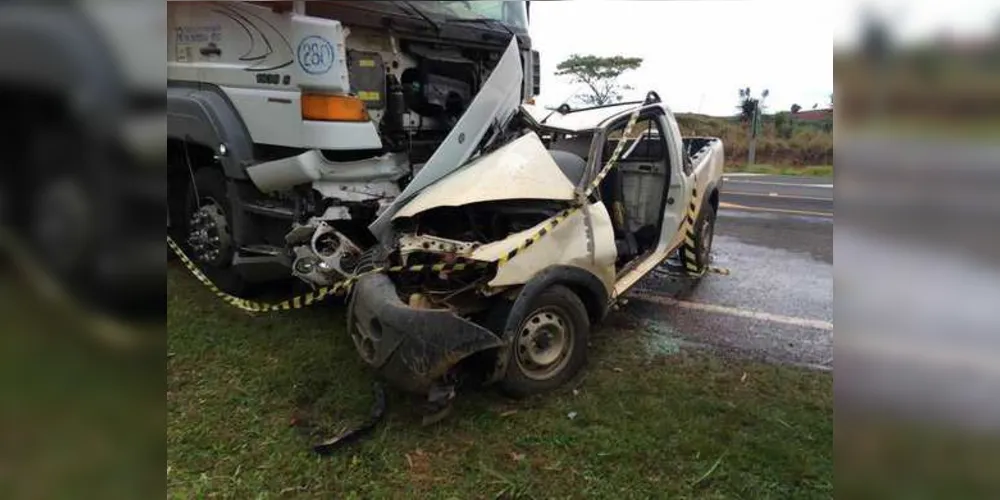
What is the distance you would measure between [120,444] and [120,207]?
33 cm

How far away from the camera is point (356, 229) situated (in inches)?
159

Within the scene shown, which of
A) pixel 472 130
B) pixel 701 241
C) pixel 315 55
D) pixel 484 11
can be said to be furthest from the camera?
pixel 701 241

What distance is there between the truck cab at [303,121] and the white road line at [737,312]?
213cm

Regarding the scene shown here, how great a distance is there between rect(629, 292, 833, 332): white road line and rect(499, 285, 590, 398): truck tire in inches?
67.0

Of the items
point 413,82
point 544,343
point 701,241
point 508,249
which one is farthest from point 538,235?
point 701,241

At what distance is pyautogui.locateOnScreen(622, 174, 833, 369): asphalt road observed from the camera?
401cm

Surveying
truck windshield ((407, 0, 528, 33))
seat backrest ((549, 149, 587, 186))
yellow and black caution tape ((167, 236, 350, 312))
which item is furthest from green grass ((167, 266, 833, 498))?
truck windshield ((407, 0, 528, 33))

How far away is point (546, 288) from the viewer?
3.17 metres

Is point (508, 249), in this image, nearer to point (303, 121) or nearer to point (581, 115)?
point (303, 121)

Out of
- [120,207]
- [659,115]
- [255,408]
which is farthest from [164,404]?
[659,115]

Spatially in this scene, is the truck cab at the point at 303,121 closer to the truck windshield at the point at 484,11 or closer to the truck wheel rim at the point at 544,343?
the truck windshield at the point at 484,11

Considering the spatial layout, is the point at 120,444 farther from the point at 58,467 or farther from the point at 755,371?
the point at 755,371

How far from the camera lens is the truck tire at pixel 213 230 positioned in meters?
4.40

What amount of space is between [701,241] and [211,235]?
3825 millimetres
